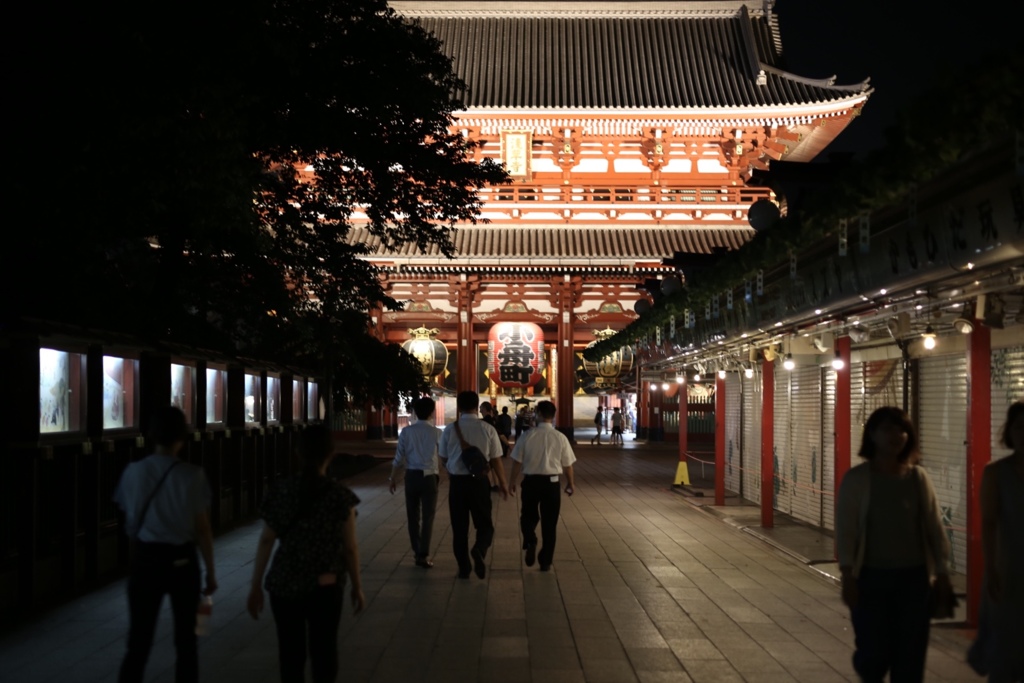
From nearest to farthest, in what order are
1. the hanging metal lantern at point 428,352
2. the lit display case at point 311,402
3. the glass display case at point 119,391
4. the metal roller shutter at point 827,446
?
1. the glass display case at point 119,391
2. the metal roller shutter at point 827,446
3. the lit display case at point 311,402
4. the hanging metal lantern at point 428,352

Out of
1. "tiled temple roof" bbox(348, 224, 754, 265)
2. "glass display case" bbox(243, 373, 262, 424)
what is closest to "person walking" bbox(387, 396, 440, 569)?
"glass display case" bbox(243, 373, 262, 424)

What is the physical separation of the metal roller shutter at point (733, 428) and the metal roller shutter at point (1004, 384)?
8387 millimetres

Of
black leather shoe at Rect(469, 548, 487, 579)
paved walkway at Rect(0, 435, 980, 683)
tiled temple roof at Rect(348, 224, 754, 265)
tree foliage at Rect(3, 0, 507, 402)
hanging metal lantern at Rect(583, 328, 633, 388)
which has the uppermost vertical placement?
tiled temple roof at Rect(348, 224, 754, 265)

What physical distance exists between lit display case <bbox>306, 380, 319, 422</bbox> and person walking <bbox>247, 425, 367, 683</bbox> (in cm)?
1552

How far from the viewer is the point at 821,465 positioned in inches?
557

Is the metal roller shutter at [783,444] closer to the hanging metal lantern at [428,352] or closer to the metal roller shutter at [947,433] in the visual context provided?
the metal roller shutter at [947,433]

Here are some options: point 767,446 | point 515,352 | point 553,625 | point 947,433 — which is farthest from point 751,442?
point 515,352

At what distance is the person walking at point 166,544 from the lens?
5.45 metres

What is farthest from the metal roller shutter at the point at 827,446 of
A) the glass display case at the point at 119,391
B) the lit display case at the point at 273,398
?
the lit display case at the point at 273,398

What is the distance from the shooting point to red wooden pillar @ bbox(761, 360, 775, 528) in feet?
46.3

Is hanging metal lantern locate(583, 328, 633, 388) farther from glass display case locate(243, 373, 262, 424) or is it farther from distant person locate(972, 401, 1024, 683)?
distant person locate(972, 401, 1024, 683)

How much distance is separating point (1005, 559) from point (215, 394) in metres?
11.1

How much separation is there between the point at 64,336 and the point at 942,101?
6888mm

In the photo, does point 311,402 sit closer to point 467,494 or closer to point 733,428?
point 733,428
